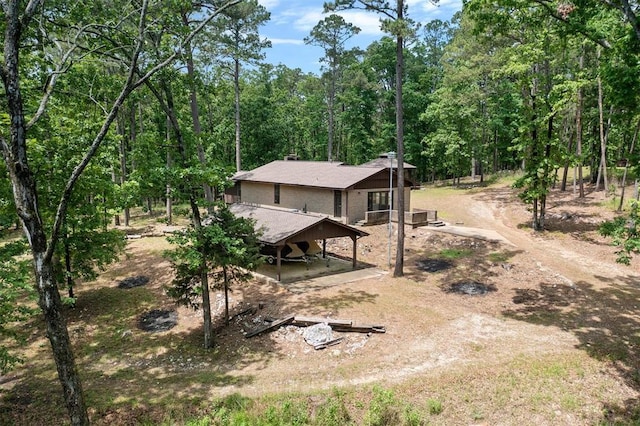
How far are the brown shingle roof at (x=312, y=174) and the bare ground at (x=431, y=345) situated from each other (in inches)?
300

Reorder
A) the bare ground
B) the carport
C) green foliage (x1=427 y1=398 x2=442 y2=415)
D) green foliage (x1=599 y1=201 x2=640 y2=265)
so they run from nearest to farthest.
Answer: green foliage (x1=427 y1=398 x2=442 y2=415) < the bare ground < green foliage (x1=599 y1=201 x2=640 y2=265) < the carport

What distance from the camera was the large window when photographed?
3008cm

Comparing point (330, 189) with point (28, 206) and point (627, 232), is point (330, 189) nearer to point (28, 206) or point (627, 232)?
point (627, 232)

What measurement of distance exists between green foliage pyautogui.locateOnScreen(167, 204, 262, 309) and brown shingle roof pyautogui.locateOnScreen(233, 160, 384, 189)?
44.7 ft

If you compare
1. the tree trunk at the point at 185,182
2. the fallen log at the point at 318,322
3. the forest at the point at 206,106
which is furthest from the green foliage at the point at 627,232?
the tree trunk at the point at 185,182

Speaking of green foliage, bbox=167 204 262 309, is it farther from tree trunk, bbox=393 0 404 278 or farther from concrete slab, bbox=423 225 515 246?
concrete slab, bbox=423 225 515 246

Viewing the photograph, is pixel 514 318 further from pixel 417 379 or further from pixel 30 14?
pixel 30 14

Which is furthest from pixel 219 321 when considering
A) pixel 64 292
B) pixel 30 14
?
pixel 30 14

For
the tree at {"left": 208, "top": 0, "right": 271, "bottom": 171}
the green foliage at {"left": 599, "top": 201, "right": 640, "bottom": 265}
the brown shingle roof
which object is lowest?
the green foliage at {"left": 599, "top": 201, "right": 640, "bottom": 265}

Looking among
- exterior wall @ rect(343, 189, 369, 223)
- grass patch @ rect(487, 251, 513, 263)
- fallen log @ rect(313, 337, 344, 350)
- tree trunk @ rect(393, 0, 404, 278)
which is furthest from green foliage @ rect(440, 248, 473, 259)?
fallen log @ rect(313, 337, 344, 350)

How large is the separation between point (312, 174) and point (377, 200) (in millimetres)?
5645

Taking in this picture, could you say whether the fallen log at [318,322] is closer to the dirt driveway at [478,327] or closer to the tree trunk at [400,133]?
the dirt driveway at [478,327]

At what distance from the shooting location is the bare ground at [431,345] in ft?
33.9

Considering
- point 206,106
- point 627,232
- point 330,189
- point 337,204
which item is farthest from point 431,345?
point 206,106
